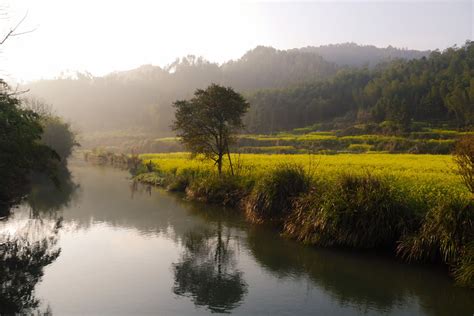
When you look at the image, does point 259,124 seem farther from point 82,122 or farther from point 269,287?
point 269,287

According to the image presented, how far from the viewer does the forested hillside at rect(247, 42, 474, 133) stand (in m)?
73.3

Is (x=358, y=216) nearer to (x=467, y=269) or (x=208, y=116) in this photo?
(x=467, y=269)

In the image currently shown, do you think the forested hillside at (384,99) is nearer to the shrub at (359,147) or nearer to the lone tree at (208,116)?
the shrub at (359,147)

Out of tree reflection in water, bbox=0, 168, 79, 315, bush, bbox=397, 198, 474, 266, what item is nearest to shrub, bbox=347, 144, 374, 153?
tree reflection in water, bbox=0, 168, 79, 315

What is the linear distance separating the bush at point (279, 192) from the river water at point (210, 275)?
0.98 m

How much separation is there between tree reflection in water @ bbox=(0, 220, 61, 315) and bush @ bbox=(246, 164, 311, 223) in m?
8.56

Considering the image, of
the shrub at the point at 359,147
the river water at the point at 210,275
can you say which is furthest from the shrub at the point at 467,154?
the shrub at the point at 359,147

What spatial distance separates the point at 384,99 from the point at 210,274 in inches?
3193

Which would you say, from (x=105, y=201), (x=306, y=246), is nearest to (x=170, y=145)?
(x=105, y=201)

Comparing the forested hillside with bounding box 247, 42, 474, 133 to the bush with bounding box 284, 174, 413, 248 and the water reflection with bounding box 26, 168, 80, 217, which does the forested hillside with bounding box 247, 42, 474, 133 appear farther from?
the bush with bounding box 284, 174, 413, 248

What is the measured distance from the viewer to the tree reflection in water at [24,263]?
10.5m

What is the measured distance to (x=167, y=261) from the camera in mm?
14078

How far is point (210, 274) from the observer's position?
12.9 m

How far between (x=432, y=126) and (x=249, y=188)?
180 ft
